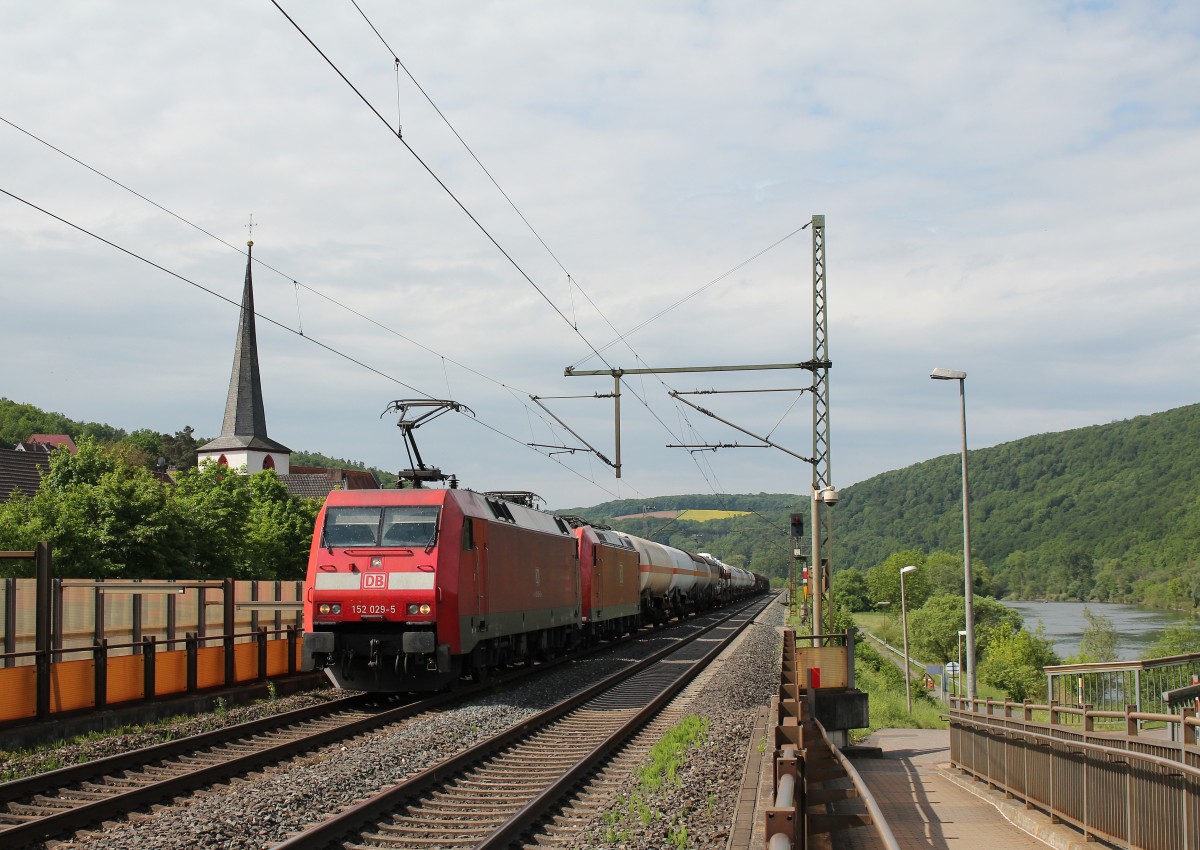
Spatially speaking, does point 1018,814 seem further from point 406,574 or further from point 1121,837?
point 406,574

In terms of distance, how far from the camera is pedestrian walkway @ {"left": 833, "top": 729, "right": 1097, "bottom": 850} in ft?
39.7

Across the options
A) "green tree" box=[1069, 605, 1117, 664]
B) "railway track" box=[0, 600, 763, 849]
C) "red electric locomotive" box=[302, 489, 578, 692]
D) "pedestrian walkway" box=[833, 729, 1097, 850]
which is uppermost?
"red electric locomotive" box=[302, 489, 578, 692]

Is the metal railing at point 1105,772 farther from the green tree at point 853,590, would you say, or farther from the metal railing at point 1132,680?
the green tree at point 853,590

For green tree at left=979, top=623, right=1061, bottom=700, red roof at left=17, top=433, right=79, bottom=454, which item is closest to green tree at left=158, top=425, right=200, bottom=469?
red roof at left=17, top=433, right=79, bottom=454

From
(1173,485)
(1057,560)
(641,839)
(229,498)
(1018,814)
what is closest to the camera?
(641,839)

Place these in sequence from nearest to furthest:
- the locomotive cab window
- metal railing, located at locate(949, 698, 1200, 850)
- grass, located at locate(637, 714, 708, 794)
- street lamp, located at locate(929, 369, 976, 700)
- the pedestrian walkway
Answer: metal railing, located at locate(949, 698, 1200, 850), grass, located at locate(637, 714, 708, 794), the pedestrian walkway, the locomotive cab window, street lamp, located at locate(929, 369, 976, 700)

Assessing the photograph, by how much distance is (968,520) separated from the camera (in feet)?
78.0

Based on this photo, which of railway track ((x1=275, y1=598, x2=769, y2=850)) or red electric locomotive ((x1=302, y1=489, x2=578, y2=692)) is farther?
red electric locomotive ((x1=302, y1=489, x2=578, y2=692))

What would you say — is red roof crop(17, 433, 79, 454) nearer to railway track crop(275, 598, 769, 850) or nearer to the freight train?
the freight train

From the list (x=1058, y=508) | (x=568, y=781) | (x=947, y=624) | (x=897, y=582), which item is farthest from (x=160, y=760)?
(x=1058, y=508)

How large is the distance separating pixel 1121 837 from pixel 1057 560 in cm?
17063

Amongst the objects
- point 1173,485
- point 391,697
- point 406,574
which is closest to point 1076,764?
point 406,574

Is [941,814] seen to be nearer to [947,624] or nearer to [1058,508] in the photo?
[947,624]

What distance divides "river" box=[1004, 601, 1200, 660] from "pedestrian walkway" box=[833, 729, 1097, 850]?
6571 cm
